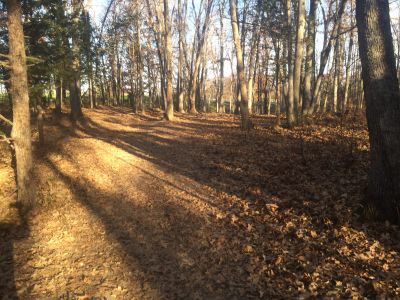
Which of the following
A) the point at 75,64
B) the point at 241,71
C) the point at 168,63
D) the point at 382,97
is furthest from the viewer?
the point at 168,63

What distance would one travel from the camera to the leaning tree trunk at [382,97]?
5.64m

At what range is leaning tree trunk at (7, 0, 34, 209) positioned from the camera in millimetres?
7508

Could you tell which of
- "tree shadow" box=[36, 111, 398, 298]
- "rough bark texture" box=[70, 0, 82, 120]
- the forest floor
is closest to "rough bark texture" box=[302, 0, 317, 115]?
the forest floor

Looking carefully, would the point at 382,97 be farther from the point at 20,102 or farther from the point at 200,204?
the point at 20,102

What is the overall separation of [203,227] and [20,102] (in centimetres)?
519

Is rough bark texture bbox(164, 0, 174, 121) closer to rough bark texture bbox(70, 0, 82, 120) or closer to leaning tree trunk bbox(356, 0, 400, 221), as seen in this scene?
rough bark texture bbox(70, 0, 82, 120)

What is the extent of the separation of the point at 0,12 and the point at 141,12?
17744 mm

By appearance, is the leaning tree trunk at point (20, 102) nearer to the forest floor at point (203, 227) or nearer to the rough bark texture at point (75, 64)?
the forest floor at point (203, 227)

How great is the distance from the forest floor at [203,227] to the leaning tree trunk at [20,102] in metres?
0.71

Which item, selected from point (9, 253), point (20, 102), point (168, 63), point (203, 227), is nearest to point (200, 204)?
point (203, 227)

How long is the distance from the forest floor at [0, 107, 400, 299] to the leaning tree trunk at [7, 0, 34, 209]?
71cm

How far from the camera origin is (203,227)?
6941 mm

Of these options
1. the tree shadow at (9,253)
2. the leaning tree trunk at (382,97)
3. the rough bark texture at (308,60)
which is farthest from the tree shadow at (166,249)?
the rough bark texture at (308,60)

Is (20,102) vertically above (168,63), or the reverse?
(168,63)
